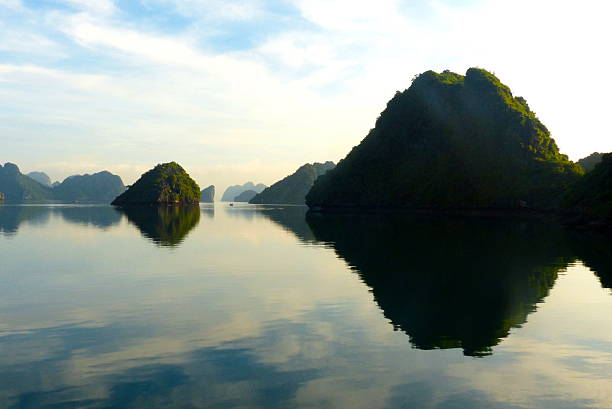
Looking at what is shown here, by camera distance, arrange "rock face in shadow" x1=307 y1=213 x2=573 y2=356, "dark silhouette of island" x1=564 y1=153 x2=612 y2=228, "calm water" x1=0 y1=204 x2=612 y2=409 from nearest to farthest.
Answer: "calm water" x1=0 y1=204 x2=612 y2=409
"rock face in shadow" x1=307 y1=213 x2=573 y2=356
"dark silhouette of island" x1=564 y1=153 x2=612 y2=228

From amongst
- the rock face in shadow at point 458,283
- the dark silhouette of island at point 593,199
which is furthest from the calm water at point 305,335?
the dark silhouette of island at point 593,199

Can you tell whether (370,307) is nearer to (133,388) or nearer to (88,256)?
(133,388)

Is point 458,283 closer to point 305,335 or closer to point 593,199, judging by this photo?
point 305,335

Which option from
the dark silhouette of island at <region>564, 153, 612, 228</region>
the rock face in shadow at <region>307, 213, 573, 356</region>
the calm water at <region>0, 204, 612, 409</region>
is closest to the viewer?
the calm water at <region>0, 204, 612, 409</region>

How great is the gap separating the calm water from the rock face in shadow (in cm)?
19

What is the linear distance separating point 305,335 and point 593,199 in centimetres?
10091

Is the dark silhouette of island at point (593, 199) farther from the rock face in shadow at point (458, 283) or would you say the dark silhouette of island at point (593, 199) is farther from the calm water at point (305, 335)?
the calm water at point (305, 335)

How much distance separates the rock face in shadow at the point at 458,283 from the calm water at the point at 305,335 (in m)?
0.19

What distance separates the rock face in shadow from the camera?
22.9 metres

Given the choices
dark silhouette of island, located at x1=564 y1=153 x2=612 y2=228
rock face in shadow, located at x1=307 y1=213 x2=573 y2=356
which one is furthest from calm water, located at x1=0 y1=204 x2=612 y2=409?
dark silhouette of island, located at x1=564 y1=153 x2=612 y2=228

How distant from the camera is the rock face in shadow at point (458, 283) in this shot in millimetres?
22938

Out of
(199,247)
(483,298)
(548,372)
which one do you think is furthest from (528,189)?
(548,372)

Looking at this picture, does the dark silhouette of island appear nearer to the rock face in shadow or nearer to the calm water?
the rock face in shadow

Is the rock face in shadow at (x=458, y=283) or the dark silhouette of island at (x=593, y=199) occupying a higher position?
the dark silhouette of island at (x=593, y=199)
